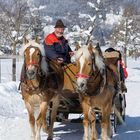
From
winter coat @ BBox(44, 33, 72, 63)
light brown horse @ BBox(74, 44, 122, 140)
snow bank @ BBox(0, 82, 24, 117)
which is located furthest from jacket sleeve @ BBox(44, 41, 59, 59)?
snow bank @ BBox(0, 82, 24, 117)

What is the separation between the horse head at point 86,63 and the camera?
660cm

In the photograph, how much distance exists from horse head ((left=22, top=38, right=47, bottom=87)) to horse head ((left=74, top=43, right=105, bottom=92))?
688mm

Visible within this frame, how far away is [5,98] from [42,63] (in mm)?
5003

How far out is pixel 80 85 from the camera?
654cm

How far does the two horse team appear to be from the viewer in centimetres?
685

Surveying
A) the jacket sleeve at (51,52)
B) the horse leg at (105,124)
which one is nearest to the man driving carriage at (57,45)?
the jacket sleeve at (51,52)

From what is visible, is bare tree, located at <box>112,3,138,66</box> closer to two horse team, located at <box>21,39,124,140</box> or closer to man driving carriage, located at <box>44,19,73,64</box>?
man driving carriage, located at <box>44,19,73,64</box>

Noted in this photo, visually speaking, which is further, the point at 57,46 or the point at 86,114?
the point at 57,46

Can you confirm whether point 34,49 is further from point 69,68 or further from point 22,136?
point 22,136

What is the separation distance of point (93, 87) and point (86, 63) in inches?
22.5

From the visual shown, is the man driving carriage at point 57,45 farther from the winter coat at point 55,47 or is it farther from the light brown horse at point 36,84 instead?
the light brown horse at point 36,84

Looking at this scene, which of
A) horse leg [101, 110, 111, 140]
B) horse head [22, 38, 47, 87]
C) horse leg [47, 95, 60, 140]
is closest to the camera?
horse head [22, 38, 47, 87]

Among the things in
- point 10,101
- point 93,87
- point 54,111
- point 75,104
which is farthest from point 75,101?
point 10,101

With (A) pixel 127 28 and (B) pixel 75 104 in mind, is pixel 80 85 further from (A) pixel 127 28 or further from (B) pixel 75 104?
(A) pixel 127 28
